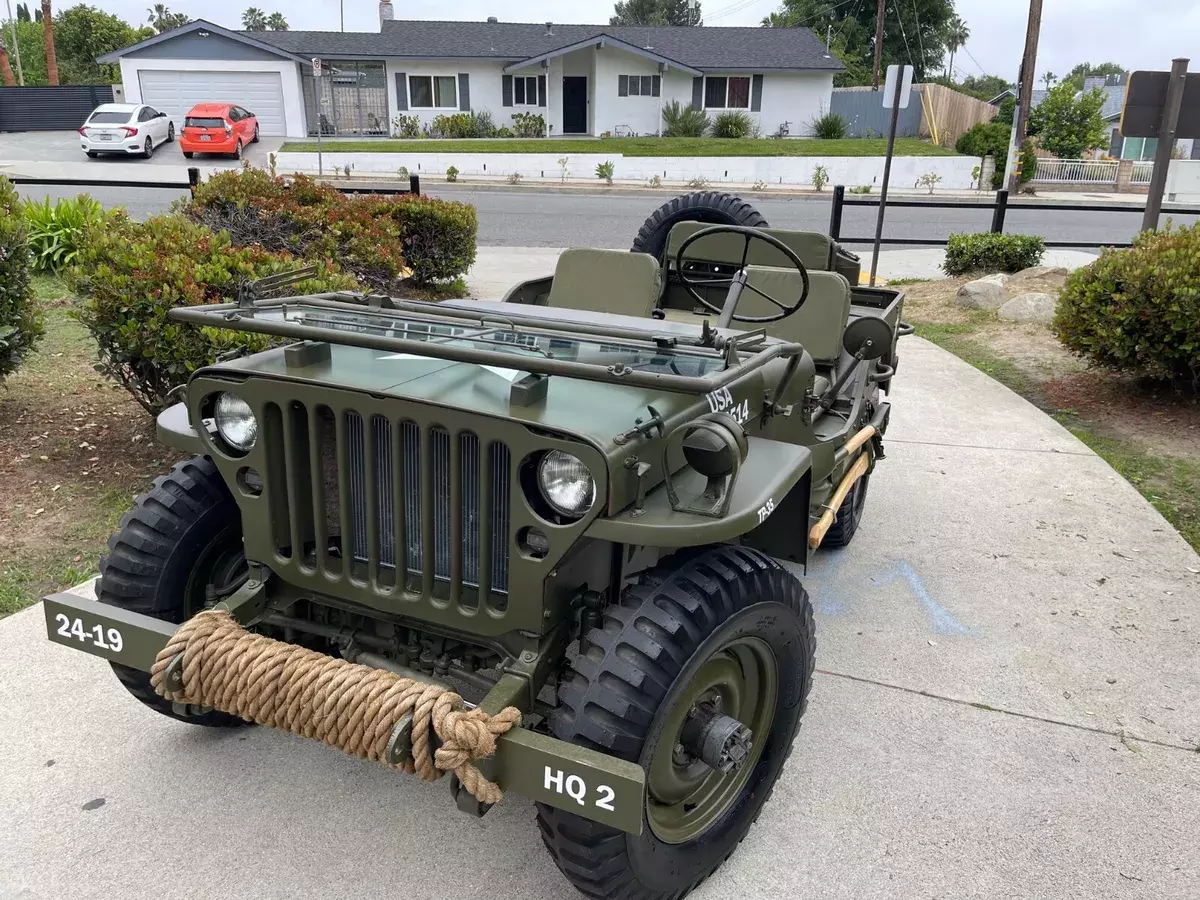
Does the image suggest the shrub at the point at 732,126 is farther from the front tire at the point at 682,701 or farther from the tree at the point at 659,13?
the tree at the point at 659,13

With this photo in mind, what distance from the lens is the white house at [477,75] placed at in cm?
3806

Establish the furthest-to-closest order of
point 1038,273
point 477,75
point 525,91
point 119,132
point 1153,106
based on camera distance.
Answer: point 525,91 → point 477,75 → point 119,132 → point 1038,273 → point 1153,106

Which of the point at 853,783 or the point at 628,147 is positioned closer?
the point at 853,783

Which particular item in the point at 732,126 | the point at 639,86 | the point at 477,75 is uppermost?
the point at 477,75

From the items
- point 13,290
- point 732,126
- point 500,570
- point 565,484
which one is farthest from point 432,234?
point 732,126

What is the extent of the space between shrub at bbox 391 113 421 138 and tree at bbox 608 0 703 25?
46325 mm

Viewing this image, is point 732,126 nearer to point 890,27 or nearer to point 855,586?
point 890,27

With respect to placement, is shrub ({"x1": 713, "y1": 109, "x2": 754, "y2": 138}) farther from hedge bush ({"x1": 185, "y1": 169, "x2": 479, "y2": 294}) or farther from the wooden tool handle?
the wooden tool handle

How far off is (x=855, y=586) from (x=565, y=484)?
2.78m

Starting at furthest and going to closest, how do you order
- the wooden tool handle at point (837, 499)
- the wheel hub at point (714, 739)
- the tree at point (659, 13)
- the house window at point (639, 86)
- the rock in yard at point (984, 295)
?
the tree at point (659, 13), the house window at point (639, 86), the rock in yard at point (984, 295), the wooden tool handle at point (837, 499), the wheel hub at point (714, 739)

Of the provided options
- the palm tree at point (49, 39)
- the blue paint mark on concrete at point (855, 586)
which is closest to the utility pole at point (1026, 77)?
the blue paint mark on concrete at point (855, 586)

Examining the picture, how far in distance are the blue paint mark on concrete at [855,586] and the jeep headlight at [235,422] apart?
2.79m

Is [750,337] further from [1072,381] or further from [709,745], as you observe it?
[1072,381]

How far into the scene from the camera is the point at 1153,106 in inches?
356
